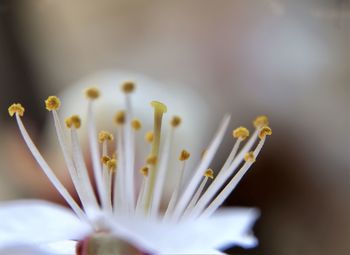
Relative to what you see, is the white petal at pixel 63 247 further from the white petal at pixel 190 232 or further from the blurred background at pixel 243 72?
the blurred background at pixel 243 72

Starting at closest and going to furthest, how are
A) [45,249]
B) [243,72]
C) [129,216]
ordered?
[129,216] → [45,249] → [243,72]

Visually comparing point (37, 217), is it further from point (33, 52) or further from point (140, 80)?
point (33, 52)

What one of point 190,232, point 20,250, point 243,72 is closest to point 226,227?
point 190,232

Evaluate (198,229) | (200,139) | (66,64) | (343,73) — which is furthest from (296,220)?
(198,229)

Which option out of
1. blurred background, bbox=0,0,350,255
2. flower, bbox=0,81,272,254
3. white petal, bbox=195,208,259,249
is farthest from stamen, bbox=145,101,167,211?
blurred background, bbox=0,0,350,255

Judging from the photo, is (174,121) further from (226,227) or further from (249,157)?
(226,227)

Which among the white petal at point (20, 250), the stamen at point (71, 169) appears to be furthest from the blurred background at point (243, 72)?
the white petal at point (20, 250)
